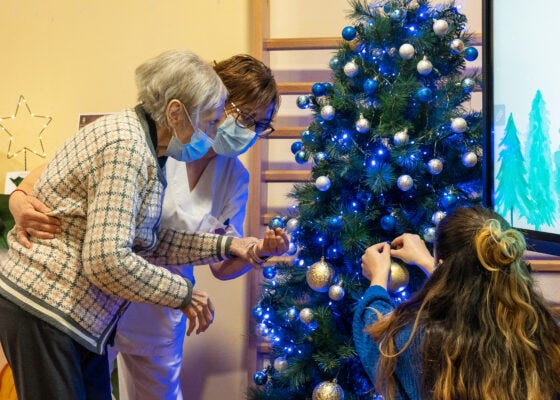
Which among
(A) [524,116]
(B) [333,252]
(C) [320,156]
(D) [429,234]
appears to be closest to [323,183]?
(C) [320,156]

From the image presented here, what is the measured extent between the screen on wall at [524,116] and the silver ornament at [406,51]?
175 millimetres

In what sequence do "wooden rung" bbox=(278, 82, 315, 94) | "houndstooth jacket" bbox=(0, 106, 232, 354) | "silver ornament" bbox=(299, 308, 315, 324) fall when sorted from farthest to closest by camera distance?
"wooden rung" bbox=(278, 82, 315, 94) < "silver ornament" bbox=(299, 308, 315, 324) < "houndstooth jacket" bbox=(0, 106, 232, 354)

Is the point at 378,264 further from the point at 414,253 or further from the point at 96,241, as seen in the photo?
the point at 96,241

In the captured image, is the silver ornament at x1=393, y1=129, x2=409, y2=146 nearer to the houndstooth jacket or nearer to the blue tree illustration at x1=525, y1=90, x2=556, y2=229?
the blue tree illustration at x1=525, y1=90, x2=556, y2=229

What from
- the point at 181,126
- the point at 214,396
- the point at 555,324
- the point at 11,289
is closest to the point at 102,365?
the point at 11,289

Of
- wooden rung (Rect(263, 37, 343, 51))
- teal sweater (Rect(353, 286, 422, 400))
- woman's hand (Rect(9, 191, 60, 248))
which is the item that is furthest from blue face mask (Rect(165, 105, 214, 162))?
wooden rung (Rect(263, 37, 343, 51))

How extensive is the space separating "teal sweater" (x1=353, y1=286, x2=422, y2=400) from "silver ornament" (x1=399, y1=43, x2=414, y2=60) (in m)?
0.63

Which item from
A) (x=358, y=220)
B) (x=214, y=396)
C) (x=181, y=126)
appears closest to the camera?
(x=181, y=126)

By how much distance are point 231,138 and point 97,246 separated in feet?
2.09

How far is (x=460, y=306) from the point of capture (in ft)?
3.92

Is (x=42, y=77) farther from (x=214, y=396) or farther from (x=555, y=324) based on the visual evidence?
(x=555, y=324)


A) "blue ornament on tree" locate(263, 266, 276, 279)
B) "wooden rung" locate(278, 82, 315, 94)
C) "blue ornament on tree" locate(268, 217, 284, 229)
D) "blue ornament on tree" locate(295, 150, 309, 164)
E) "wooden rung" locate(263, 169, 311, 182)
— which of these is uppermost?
"wooden rung" locate(278, 82, 315, 94)

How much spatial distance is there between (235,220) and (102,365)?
606 mm

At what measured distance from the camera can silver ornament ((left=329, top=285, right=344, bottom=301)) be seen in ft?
5.79
